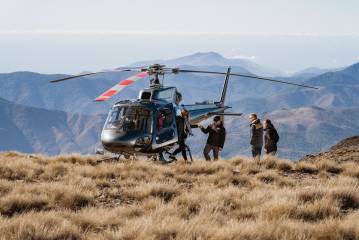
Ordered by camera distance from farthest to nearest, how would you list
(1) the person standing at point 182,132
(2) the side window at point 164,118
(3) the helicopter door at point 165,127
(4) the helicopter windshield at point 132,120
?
(1) the person standing at point 182,132
(2) the side window at point 164,118
(3) the helicopter door at point 165,127
(4) the helicopter windshield at point 132,120

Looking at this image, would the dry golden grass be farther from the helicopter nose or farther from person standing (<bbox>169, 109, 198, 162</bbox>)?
person standing (<bbox>169, 109, 198, 162</bbox>)

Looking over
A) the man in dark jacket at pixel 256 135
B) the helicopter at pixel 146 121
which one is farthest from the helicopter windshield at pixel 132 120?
the man in dark jacket at pixel 256 135

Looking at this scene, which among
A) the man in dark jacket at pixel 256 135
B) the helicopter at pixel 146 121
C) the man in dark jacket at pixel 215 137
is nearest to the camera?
the helicopter at pixel 146 121

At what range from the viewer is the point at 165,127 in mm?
16422

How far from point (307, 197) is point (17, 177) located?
6472 mm

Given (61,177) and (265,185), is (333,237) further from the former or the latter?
(61,177)

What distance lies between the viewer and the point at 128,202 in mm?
8992

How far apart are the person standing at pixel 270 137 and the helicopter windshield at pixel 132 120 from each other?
4232 millimetres

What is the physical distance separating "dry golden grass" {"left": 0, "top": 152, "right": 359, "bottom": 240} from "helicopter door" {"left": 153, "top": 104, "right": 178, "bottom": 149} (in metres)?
2.47

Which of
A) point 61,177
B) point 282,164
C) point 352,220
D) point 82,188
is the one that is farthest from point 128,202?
point 282,164

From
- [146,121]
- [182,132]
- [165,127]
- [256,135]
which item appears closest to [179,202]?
[146,121]

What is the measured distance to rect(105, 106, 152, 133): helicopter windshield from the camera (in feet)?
51.5

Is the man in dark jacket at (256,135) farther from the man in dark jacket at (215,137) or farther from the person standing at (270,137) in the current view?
the man in dark jacket at (215,137)

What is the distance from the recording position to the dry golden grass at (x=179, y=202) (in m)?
6.05
